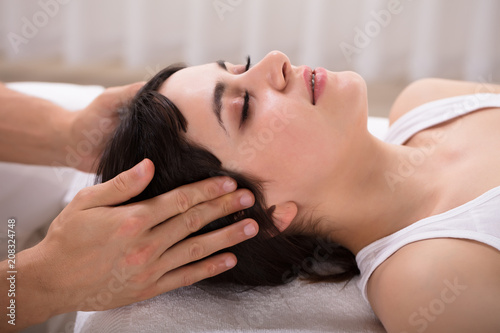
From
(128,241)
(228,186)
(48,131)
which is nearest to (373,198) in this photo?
(228,186)

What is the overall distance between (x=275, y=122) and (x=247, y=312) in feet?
1.56

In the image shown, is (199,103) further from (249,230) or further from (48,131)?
(48,131)

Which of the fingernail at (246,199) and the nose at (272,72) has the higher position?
the nose at (272,72)

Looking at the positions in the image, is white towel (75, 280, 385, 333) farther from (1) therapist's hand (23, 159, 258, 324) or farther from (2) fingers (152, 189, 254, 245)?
(2) fingers (152, 189, 254, 245)

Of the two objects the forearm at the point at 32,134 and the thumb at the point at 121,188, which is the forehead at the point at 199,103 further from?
the forearm at the point at 32,134

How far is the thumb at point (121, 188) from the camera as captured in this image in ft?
3.73

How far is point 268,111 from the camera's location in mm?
1182

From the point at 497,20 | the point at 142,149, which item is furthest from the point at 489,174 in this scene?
the point at 497,20

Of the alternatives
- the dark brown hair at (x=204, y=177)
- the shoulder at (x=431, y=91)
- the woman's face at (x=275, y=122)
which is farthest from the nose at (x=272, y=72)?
the shoulder at (x=431, y=91)

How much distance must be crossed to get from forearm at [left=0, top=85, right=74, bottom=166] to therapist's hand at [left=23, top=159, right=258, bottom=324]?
0.62 m

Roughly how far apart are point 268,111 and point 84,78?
2338mm

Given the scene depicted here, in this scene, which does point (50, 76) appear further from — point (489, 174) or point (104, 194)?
point (489, 174)

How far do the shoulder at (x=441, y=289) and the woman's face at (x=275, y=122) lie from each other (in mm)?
285

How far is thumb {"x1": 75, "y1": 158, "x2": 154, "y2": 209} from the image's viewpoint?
114cm
